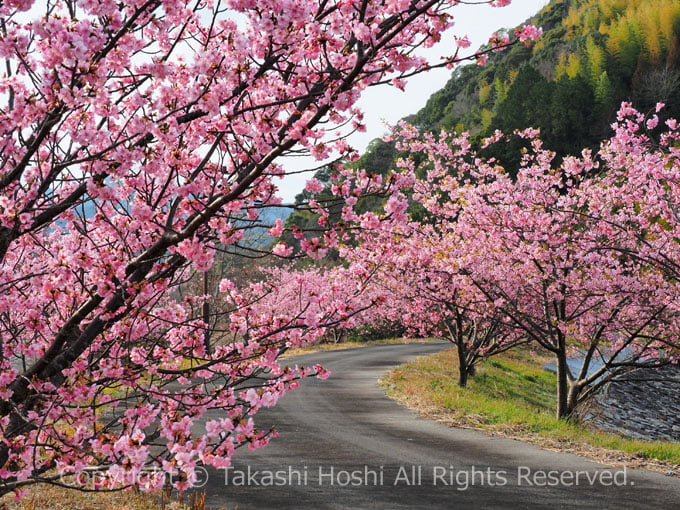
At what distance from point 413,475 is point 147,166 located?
232 inches

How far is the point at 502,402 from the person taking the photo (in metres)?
14.7

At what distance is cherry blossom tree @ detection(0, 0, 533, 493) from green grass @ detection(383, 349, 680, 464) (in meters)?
7.10

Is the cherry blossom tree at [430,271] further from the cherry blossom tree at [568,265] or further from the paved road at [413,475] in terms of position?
the paved road at [413,475]

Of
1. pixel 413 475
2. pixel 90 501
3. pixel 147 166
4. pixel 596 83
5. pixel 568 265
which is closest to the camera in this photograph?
pixel 147 166

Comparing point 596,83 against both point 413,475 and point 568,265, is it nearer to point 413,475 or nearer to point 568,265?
point 568,265

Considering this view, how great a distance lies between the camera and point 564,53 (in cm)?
7531

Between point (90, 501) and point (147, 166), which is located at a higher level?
point (147, 166)

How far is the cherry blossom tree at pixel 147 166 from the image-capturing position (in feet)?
10.7

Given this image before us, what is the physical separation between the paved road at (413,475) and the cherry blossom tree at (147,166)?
305 centimetres

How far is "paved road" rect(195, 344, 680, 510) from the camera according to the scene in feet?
21.4

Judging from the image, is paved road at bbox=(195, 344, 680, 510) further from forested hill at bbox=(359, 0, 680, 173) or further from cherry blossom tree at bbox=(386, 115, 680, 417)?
forested hill at bbox=(359, 0, 680, 173)

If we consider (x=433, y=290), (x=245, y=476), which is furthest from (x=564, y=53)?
(x=245, y=476)

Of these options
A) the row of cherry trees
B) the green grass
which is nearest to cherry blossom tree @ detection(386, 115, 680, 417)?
the row of cherry trees

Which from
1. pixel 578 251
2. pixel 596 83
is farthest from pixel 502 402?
pixel 596 83
